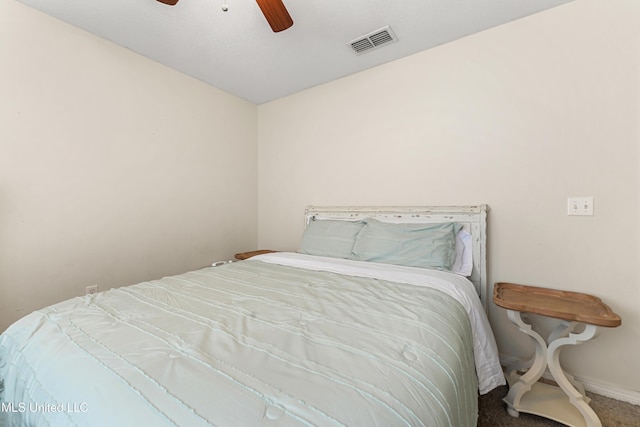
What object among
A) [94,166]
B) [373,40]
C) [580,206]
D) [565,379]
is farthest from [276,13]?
[565,379]

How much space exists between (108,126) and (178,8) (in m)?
1.00

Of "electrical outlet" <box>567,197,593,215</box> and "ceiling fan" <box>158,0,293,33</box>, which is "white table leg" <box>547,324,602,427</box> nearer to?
"electrical outlet" <box>567,197,593,215</box>

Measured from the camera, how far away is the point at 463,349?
3.17 ft

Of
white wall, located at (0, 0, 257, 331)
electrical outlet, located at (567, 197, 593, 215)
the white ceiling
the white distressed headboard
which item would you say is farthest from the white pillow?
white wall, located at (0, 0, 257, 331)

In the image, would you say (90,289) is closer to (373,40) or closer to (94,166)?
(94,166)

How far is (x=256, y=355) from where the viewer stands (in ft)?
2.54

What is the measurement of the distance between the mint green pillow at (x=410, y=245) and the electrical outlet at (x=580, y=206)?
60cm

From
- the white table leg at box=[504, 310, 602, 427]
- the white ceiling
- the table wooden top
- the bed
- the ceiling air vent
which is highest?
the white ceiling

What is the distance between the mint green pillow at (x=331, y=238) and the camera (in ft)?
6.89

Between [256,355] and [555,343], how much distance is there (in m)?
1.51

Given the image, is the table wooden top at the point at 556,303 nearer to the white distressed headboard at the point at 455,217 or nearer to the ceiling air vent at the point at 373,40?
the white distressed headboard at the point at 455,217

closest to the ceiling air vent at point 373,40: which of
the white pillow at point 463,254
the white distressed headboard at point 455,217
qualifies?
the white distressed headboard at point 455,217

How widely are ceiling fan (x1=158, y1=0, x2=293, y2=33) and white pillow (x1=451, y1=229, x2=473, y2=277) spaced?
1.72 metres

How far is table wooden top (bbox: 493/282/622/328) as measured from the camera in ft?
3.96
